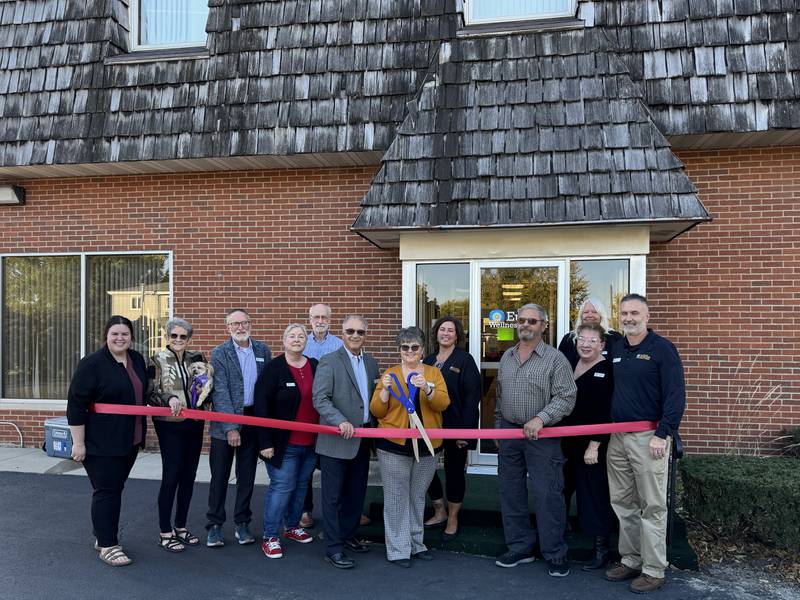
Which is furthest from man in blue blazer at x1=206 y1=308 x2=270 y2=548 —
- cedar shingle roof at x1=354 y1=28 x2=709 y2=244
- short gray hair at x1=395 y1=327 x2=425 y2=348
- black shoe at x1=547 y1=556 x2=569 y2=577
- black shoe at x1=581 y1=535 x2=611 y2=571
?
black shoe at x1=581 y1=535 x2=611 y2=571

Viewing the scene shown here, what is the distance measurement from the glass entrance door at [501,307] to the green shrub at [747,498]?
82.2 inches

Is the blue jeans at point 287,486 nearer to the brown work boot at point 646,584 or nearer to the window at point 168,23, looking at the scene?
the brown work boot at point 646,584

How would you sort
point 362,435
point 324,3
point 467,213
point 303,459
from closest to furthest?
1. point 362,435
2. point 303,459
3. point 467,213
4. point 324,3

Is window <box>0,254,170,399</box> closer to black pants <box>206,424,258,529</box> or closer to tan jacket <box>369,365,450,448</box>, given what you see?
black pants <box>206,424,258,529</box>

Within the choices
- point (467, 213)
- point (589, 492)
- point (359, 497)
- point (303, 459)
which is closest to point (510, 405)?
point (589, 492)

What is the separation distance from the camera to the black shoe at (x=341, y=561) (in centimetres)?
443

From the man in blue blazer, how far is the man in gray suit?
26.1 inches

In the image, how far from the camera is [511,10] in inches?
278

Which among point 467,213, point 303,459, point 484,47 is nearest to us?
point 303,459

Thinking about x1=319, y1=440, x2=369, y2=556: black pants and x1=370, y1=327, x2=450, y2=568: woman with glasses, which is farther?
x1=319, y1=440, x2=369, y2=556: black pants

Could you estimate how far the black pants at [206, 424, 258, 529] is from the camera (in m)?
4.78

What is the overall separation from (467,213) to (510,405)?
2196mm

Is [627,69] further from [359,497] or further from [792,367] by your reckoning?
[359,497]

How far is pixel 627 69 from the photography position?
6.16m
